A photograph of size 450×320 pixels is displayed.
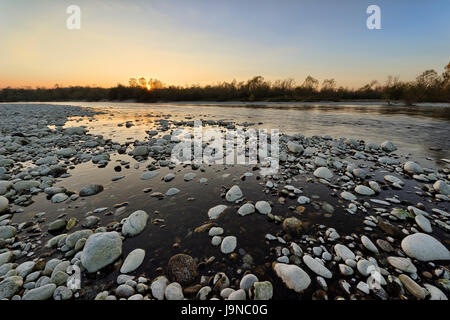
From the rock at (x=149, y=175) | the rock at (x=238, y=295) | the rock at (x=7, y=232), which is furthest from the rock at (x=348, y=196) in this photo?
the rock at (x=7, y=232)

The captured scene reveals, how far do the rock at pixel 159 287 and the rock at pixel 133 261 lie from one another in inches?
15.9

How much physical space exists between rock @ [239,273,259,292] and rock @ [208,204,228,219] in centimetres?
127

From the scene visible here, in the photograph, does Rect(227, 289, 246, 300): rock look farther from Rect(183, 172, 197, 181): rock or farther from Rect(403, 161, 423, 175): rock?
Rect(403, 161, 423, 175): rock

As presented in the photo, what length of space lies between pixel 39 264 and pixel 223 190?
3.08m

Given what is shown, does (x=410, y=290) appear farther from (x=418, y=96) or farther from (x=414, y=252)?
(x=418, y=96)

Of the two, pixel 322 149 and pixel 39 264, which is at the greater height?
pixel 322 149

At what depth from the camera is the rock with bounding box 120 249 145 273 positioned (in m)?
2.09

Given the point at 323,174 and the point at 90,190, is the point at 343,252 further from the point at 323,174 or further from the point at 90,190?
the point at 90,190

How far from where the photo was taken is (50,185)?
160 inches

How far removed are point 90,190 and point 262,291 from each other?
4.13 meters

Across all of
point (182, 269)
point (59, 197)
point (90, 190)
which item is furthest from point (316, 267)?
point (59, 197)

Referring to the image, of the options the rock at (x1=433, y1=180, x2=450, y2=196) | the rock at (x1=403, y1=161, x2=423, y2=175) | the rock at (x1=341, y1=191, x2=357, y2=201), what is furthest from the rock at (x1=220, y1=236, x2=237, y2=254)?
the rock at (x1=403, y1=161, x2=423, y2=175)

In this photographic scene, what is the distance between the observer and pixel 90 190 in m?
3.83
